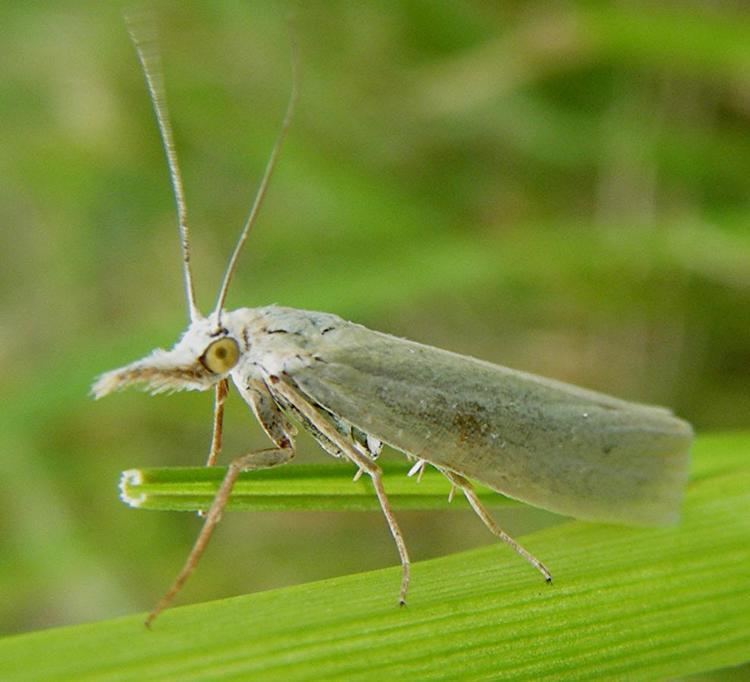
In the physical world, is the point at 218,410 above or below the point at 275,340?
below

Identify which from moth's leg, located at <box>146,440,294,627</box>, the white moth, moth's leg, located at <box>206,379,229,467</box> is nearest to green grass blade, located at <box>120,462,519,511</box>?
moth's leg, located at <box>146,440,294,627</box>

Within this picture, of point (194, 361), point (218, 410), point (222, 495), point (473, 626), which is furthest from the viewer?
point (218, 410)

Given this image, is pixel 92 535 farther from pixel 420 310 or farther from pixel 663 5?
pixel 663 5

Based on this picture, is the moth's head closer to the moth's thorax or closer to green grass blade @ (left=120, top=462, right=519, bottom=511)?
the moth's thorax

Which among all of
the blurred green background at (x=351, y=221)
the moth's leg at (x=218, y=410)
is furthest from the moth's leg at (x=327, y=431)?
the blurred green background at (x=351, y=221)

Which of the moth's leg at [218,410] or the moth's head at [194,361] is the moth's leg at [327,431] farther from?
the moth's leg at [218,410]

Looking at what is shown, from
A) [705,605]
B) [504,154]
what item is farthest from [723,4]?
[705,605]

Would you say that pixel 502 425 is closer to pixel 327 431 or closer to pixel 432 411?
pixel 432 411

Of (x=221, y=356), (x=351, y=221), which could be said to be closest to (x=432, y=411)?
(x=221, y=356)
